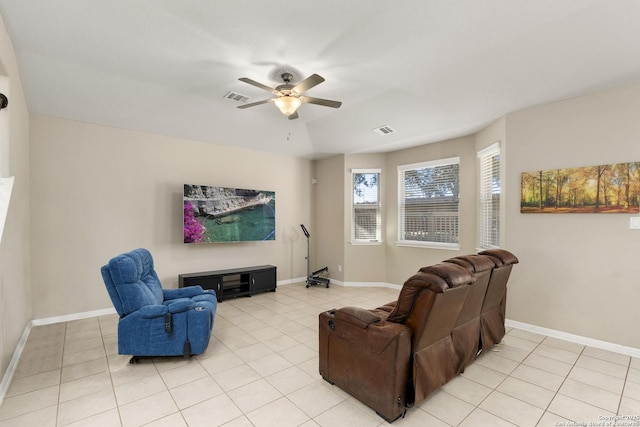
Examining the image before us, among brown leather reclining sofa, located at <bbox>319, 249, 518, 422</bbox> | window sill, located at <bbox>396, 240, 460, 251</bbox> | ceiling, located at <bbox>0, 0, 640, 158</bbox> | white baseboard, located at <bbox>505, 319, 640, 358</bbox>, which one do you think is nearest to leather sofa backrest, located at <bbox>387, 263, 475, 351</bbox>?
brown leather reclining sofa, located at <bbox>319, 249, 518, 422</bbox>

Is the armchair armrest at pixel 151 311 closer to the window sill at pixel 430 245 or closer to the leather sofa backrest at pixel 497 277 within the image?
the leather sofa backrest at pixel 497 277

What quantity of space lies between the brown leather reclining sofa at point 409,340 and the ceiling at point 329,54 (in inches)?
79.6

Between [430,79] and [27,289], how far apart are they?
543 cm

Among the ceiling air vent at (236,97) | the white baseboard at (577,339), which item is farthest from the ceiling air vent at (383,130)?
the white baseboard at (577,339)

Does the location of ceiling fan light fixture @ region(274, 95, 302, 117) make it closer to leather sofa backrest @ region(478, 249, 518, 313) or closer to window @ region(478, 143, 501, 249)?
leather sofa backrest @ region(478, 249, 518, 313)

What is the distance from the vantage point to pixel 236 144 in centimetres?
554

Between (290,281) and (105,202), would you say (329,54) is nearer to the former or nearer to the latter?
(105,202)

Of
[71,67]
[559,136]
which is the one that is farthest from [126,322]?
[559,136]

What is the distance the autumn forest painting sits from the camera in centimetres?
313

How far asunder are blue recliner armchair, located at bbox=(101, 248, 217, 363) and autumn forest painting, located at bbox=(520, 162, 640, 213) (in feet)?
13.2

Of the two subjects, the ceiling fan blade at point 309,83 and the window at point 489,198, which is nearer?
the ceiling fan blade at point 309,83

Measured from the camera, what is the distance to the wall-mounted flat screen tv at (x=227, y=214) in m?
4.86

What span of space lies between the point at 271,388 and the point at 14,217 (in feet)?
9.81

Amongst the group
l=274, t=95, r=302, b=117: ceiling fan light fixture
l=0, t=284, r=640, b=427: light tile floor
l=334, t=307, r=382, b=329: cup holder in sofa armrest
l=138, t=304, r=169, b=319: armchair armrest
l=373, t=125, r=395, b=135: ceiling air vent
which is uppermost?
l=373, t=125, r=395, b=135: ceiling air vent
